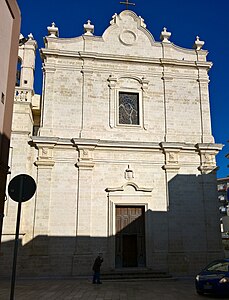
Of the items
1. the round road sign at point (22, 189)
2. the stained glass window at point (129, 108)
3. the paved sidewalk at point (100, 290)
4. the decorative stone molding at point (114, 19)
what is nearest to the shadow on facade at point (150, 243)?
the paved sidewalk at point (100, 290)

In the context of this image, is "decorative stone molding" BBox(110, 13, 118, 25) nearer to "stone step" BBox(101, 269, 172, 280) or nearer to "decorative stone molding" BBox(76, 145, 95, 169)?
"decorative stone molding" BBox(76, 145, 95, 169)

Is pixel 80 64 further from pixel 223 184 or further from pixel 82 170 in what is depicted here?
pixel 223 184

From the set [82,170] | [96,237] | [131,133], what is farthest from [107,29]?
[96,237]

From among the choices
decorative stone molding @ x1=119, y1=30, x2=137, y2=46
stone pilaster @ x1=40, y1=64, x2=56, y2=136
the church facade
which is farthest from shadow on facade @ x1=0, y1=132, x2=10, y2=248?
decorative stone molding @ x1=119, y1=30, x2=137, y2=46

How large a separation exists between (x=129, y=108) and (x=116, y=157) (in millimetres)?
3032

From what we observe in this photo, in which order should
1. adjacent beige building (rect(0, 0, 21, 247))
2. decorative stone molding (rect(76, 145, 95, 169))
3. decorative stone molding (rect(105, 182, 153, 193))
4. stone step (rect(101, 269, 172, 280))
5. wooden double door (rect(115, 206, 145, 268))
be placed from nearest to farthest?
adjacent beige building (rect(0, 0, 21, 247))
stone step (rect(101, 269, 172, 280))
wooden double door (rect(115, 206, 145, 268))
decorative stone molding (rect(105, 182, 153, 193))
decorative stone molding (rect(76, 145, 95, 169))

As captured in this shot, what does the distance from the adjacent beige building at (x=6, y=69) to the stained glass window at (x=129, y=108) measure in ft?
29.2

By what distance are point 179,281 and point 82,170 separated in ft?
22.1

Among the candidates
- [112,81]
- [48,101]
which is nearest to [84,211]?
[48,101]

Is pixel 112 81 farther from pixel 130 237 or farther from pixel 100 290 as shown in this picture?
pixel 100 290

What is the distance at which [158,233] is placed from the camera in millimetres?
16016

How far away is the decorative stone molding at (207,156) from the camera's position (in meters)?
17.3

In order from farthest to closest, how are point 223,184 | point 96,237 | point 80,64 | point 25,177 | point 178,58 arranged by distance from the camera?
point 223,184, point 178,58, point 80,64, point 96,237, point 25,177

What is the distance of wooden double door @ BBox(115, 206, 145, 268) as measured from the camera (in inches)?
618
